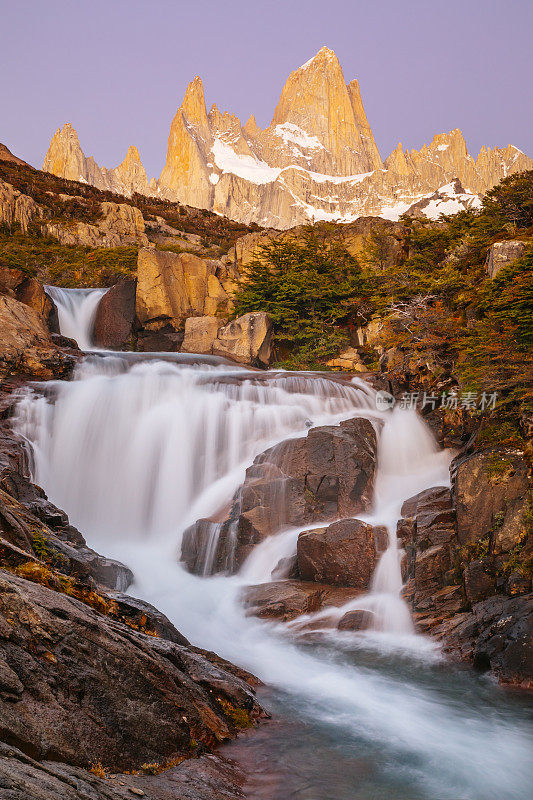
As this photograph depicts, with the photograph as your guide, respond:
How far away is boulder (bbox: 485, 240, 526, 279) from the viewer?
486 inches

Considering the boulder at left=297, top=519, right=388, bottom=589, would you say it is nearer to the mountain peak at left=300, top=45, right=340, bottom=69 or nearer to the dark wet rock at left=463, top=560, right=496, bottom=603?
the dark wet rock at left=463, top=560, right=496, bottom=603

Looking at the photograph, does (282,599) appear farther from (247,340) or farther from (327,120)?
(327,120)

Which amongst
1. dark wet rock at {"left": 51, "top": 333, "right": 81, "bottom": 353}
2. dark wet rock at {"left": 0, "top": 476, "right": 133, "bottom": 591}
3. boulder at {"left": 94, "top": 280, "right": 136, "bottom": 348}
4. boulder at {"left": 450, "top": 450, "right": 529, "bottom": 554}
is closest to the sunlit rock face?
boulder at {"left": 94, "top": 280, "right": 136, "bottom": 348}

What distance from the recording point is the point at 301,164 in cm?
16075

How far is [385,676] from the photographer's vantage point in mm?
7160

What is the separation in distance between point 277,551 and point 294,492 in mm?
1424

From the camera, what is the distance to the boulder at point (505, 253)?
12336 millimetres

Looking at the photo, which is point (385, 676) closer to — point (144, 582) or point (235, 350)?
point (144, 582)

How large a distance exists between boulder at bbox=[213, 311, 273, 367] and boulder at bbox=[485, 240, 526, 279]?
11362 millimetres

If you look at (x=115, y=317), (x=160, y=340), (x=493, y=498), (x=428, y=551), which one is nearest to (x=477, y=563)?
(x=428, y=551)

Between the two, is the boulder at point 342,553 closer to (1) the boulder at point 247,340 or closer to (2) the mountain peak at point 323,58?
(1) the boulder at point 247,340

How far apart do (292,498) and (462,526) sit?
12.2 feet

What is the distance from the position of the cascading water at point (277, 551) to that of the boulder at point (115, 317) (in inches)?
238

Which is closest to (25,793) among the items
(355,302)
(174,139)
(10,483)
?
(10,483)
